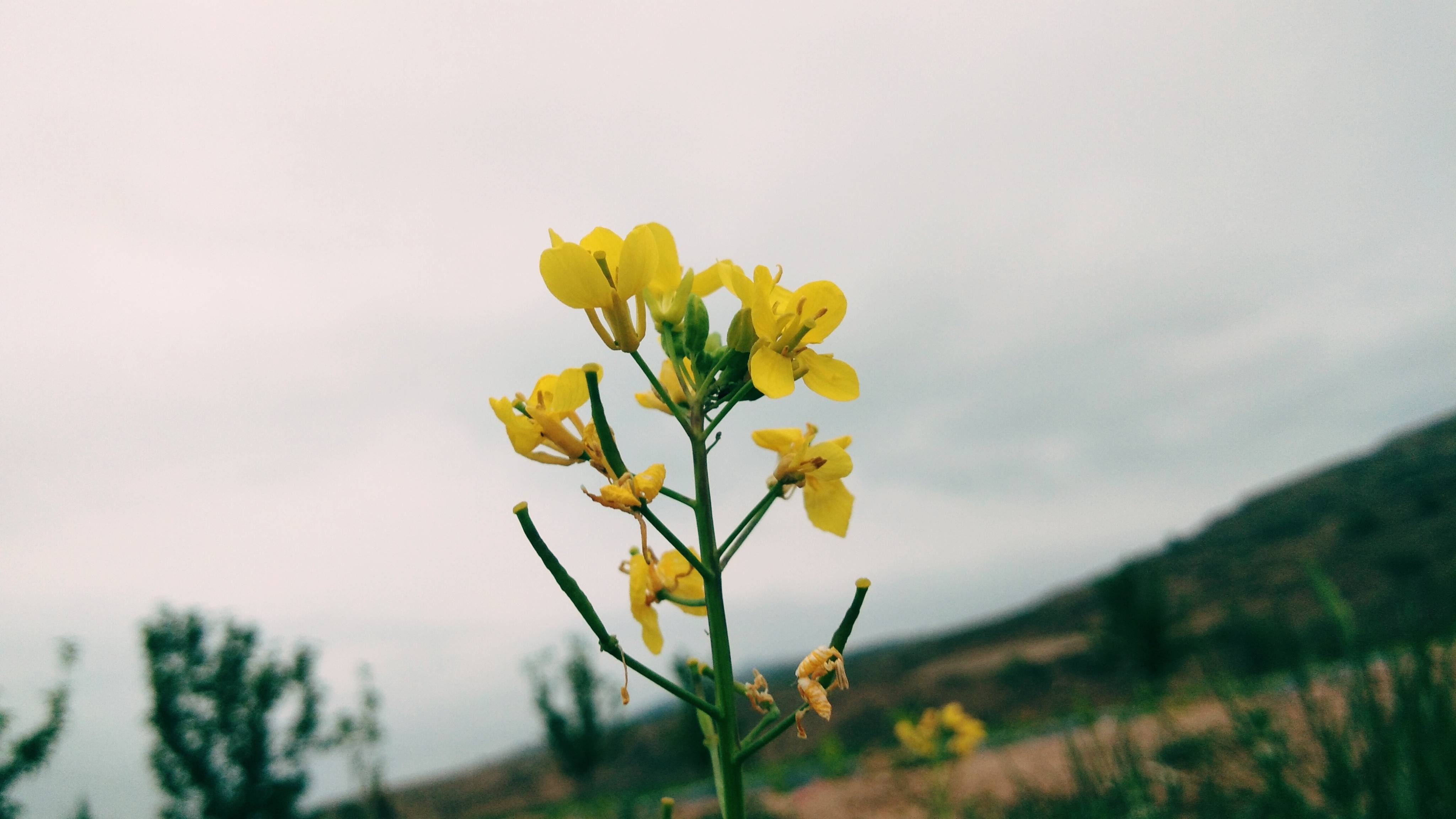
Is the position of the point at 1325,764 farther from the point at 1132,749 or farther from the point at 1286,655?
the point at 1132,749

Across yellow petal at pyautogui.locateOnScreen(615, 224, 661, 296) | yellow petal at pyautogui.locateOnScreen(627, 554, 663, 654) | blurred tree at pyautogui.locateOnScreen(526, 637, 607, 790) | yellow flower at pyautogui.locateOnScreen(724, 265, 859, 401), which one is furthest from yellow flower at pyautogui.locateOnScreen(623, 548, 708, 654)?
blurred tree at pyautogui.locateOnScreen(526, 637, 607, 790)

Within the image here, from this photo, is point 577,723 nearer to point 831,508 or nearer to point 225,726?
point 225,726

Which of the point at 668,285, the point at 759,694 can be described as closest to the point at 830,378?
the point at 668,285

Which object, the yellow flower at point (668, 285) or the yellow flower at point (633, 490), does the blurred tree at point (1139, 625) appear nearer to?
the yellow flower at point (668, 285)

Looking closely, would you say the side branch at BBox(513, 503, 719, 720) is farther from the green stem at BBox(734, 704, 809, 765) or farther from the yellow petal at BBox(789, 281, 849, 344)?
the yellow petal at BBox(789, 281, 849, 344)

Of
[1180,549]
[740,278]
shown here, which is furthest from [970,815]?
[1180,549]
